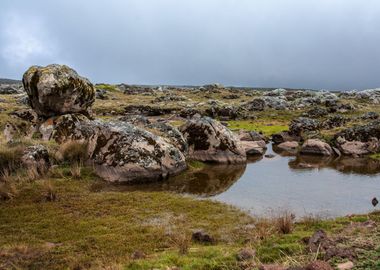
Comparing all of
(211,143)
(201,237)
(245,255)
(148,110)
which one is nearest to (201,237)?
(201,237)

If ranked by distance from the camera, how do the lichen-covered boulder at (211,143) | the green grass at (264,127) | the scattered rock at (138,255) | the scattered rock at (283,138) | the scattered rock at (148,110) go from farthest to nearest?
the scattered rock at (148,110), the green grass at (264,127), the scattered rock at (283,138), the lichen-covered boulder at (211,143), the scattered rock at (138,255)

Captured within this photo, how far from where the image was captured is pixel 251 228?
14.9 metres

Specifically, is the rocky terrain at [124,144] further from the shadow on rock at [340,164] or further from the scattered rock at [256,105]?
the scattered rock at [256,105]

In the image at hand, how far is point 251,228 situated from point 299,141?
2808 cm

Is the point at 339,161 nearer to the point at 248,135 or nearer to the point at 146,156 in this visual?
the point at 248,135

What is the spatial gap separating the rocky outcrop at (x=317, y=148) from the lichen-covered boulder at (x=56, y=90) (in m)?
19.1

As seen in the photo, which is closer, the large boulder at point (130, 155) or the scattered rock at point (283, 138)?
the large boulder at point (130, 155)

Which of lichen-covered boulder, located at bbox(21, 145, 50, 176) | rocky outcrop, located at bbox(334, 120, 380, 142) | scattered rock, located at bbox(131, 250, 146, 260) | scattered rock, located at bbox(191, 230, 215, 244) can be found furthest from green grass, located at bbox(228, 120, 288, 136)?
scattered rock, located at bbox(131, 250, 146, 260)

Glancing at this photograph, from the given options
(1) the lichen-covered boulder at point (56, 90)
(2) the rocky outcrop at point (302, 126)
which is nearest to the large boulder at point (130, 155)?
(1) the lichen-covered boulder at point (56, 90)

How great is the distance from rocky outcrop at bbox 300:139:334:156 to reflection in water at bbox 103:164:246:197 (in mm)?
9812

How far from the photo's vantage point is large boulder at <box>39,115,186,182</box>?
22344 mm

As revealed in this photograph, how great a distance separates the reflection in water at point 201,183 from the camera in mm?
21500

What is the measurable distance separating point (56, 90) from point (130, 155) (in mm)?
12672

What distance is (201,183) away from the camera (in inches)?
915
